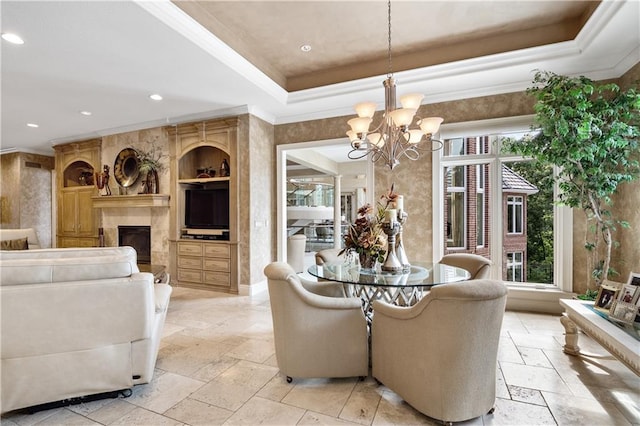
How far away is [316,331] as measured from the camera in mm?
2152

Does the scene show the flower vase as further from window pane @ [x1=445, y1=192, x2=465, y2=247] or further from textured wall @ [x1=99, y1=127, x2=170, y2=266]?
textured wall @ [x1=99, y1=127, x2=170, y2=266]

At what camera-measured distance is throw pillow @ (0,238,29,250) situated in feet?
18.2

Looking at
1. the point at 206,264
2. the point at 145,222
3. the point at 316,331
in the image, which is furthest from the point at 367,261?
the point at 145,222

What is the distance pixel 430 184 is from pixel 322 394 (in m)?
3.17

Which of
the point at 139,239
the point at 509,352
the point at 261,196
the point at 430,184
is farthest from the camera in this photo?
the point at 139,239

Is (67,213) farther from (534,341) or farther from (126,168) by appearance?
(534,341)

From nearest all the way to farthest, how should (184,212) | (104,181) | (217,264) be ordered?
(217,264)
(184,212)
(104,181)

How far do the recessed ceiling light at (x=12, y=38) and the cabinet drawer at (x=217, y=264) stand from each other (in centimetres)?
331

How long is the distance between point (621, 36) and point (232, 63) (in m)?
3.75

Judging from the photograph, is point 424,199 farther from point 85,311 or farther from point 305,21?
point 85,311

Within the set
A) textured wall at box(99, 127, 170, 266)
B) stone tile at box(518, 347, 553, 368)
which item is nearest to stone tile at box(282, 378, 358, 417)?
stone tile at box(518, 347, 553, 368)

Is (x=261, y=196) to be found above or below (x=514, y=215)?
above

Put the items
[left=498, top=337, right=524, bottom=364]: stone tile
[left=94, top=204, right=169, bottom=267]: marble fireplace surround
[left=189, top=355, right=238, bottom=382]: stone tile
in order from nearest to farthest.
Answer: [left=189, top=355, right=238, bottom=382]: stone tile
[left=498, top=337, right=524, bottom=364]: stone tile
[left=94, top=204, right=169, bottom=267]: marble fireplace surround

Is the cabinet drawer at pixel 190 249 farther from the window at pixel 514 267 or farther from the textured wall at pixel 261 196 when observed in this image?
the window at pixel 514 267
